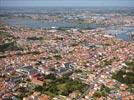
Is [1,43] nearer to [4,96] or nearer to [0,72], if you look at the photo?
[0,72]

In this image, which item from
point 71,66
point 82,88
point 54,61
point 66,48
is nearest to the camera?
point 82,88

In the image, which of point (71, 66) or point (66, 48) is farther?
point (66, 48)

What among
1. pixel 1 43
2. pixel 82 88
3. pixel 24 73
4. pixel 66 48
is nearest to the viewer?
pixel 82 88

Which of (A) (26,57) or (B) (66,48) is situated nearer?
(A) (26,57)

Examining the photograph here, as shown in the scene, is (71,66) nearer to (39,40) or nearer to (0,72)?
(0,72)

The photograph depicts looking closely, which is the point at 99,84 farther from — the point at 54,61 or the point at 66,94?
the point at 54,61

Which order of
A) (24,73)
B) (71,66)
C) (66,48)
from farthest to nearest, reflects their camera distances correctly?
(66,48) < (71,66) < (24,73)

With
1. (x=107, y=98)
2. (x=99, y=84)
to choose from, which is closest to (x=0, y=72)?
(x=99, y=84)

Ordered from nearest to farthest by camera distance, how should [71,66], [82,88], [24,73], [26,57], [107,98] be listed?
[107,98], [82,88], [24,73], [71,66], [26,57]

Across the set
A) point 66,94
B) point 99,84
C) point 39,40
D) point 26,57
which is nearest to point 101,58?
point 26,57
